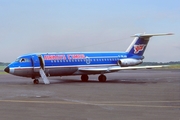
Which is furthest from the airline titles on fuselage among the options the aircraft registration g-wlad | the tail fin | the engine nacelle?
the tail fin

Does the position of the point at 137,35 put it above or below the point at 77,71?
above

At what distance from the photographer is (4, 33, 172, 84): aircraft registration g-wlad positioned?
30.9 meters

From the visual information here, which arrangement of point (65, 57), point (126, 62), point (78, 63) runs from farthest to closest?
point (126, 62) < point (78, 63) < point (65, 57)

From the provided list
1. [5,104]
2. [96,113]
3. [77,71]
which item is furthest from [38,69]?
[96,113]

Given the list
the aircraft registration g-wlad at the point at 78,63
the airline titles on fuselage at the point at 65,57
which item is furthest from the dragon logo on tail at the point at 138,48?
the airline titles on fuselage at the point at 65,57

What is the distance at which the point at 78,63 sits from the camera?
3422 centimetres

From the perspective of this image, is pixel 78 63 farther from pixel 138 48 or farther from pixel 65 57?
pixel 138 48

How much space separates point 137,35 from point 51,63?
37.8 ft

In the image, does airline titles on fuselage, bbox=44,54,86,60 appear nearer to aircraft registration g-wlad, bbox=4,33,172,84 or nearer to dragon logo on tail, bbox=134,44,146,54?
aircraft registration g-wlad, bbox=4,33,172,84

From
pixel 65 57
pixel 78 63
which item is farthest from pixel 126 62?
pixel 65 57

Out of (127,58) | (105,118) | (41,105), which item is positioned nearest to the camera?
(105,118)

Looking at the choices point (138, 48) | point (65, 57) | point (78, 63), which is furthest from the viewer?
point (138, 48)

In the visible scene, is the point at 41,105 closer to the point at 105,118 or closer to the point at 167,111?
the point at 105,118

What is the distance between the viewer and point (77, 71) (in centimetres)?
3422
